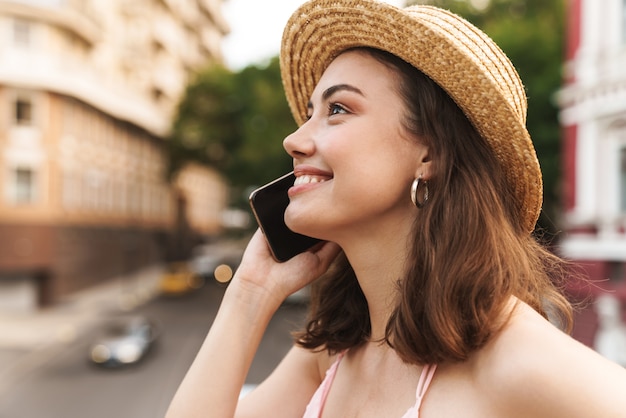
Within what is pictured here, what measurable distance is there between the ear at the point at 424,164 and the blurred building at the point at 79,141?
76.0 ft

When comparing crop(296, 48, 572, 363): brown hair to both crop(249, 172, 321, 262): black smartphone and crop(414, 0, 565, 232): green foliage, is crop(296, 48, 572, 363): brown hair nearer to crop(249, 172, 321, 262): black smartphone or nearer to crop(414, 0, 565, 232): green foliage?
crop(249, 172, 321, 262): black smartphone

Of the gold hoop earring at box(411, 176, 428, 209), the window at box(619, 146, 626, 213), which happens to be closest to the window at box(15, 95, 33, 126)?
the window at box(619, 146, 626, 213)

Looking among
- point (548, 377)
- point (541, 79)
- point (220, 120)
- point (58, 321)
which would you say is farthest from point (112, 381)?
point (220, 120)

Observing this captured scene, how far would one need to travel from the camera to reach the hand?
1.63 m

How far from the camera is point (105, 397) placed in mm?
12758

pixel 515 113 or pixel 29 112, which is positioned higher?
pixel 29 112

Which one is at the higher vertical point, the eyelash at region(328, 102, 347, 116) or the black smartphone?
the eyelash at region(328, 102, 347, 116)

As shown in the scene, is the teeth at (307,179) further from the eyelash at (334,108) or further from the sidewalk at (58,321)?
the sidewalk at (58,321)

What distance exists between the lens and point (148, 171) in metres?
33.8

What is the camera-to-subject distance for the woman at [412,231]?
1252 mm

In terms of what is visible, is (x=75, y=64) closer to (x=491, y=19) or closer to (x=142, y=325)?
(x=142, y=325)

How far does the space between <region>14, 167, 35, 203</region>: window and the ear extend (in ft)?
77.4

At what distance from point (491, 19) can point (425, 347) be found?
84.3 feet

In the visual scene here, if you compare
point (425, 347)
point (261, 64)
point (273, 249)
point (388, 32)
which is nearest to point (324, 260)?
point (273, 249)
